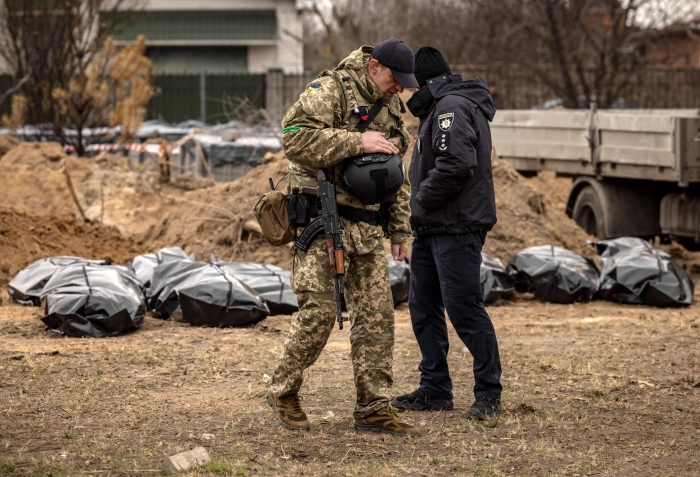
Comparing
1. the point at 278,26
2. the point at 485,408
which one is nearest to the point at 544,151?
the point at 485,408

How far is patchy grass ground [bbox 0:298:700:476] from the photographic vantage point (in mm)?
4367

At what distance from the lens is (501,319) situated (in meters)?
8.49

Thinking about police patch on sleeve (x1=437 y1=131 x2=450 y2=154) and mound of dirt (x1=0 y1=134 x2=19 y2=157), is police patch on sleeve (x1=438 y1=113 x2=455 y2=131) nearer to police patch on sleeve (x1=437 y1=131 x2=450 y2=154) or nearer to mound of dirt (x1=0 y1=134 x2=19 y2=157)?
police patch on sleeve (x1=437 y1=131 x2=450 y2=154)

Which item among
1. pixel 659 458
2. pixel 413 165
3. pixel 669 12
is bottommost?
pixel 659 458

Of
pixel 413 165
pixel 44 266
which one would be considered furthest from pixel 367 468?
pixel 44 266

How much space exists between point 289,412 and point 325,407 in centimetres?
59

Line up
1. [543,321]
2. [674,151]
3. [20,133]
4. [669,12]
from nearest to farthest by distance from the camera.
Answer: [543,321] → [674,151] → [20,133] → [669,12]

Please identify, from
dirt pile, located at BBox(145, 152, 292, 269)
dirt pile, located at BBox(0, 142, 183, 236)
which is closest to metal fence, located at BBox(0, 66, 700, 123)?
dirt pile, located at BBox(0, 142, 183, 236)

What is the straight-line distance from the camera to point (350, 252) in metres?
4.65

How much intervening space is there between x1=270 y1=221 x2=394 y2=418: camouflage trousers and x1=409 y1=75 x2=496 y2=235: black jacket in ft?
1.37

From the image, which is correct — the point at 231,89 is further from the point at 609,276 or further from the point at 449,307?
the point at 449,307

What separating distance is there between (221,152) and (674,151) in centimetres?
873

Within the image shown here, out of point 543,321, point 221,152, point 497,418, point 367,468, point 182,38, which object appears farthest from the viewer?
point 182,38

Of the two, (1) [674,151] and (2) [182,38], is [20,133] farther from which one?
(2) [182,38]
